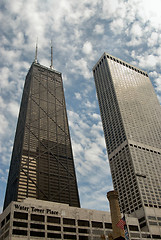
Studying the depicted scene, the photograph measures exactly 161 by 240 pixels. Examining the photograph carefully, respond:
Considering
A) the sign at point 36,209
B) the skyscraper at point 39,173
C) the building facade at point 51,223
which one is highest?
the skyscraper at point 39,173

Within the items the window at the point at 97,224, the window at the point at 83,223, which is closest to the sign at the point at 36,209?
the window at the point at 83,223

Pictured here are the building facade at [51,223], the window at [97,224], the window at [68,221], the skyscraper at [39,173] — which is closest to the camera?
the building facade at [51,223]

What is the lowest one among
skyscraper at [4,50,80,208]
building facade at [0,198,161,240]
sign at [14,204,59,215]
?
building facade at [0,198,161,240]

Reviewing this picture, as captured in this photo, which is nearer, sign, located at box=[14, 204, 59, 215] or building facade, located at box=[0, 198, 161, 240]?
building facade, located at box=[0, 198, 161, 240]

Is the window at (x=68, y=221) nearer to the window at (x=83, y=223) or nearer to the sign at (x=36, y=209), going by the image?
the window at (x=83, y=223)

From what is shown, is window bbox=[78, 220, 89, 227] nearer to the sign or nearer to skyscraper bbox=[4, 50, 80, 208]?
the sign

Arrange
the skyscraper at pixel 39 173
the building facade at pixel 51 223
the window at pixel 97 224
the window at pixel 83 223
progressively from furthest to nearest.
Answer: the skyscraper at pixel 39 173
the window at pixel 97 224
the window at pixel 83 223
the building facade at pixel 51 223

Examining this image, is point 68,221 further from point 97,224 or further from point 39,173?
point 39,173

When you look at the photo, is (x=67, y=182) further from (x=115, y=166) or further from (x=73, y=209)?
(x=73, y=209)

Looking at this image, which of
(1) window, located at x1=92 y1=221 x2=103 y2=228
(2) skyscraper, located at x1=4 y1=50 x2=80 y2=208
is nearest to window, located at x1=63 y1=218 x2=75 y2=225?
(1) window, located at x1=92 y1=221 x2=103 y2=228

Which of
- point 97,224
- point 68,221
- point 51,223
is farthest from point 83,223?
point 51,223

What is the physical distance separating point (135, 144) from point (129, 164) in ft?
61.1

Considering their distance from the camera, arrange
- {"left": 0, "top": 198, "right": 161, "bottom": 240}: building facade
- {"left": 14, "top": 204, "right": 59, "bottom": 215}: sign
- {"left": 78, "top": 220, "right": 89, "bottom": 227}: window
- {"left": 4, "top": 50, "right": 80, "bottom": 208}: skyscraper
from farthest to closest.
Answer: {"left": 4, "top": 50, "right": 80, "bottom": 208}: skyscraper → {"left": 78, "top": 220, "right": 89, "bottom": 227}: window → {"left": 14, "top": 204, "right": 59, "bottom": 215}: sign → {"left": 0, "top": 198, "right": 161, "bottom": 240}: building facade

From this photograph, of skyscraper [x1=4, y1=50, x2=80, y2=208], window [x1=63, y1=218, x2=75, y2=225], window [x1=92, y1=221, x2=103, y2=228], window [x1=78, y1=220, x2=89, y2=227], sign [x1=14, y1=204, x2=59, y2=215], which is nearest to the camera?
sign [x1=14, y1=204, x2=59, y2=215]
